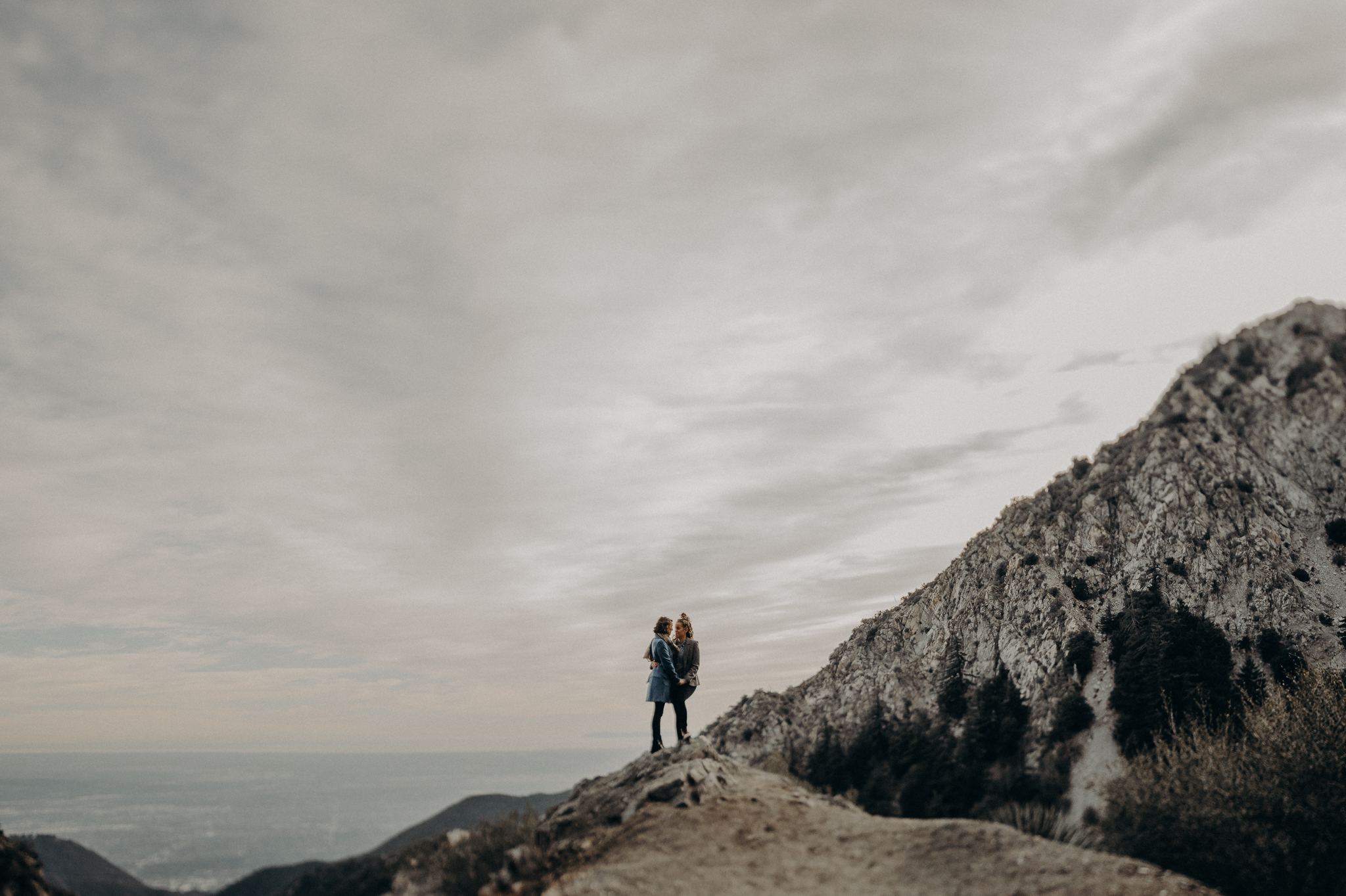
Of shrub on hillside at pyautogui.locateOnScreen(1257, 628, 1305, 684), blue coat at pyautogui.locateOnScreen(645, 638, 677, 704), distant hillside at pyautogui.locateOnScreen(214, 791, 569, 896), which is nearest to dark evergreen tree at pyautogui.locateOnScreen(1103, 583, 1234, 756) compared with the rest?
shrub on hillside at pyautogui.locateOnScreen(1257, 628, 1305, 684)

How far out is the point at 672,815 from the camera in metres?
13.7

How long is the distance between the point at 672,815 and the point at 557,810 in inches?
217

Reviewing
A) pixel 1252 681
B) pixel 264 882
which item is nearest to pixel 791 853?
pixel 1252 681

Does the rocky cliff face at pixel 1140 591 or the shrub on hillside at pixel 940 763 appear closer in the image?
the shrub on hillside at pixel 940 763

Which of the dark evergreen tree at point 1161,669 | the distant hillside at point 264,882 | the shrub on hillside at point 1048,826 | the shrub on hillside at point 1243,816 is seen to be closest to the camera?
the shrub on hillside at point 1243,816

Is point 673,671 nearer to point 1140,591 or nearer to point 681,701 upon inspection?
point 681,701

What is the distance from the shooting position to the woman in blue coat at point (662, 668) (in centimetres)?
1720

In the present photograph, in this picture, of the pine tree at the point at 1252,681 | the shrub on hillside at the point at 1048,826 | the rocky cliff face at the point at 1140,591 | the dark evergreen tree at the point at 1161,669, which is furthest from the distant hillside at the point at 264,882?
the pine tree at the point at 1252,681

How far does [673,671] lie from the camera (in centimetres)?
1714

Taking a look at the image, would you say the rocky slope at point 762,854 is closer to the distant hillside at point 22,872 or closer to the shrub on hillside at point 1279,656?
the distant hillside at point 22,872

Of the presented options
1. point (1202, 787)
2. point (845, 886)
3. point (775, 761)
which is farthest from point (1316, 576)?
point (845, 886)

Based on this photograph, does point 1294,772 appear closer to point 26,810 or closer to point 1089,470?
point 1089,470

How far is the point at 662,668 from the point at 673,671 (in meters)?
0.36

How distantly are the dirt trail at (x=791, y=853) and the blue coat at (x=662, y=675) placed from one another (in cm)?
198
